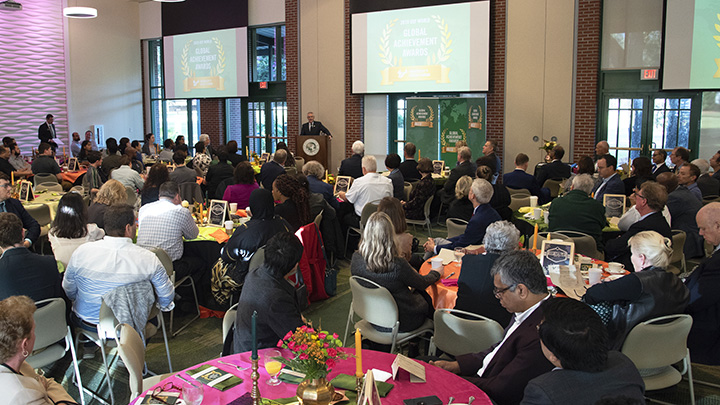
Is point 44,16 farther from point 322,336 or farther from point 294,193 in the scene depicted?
point 322,336

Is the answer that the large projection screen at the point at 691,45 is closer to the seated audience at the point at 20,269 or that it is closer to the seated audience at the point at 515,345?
the seated audience at the point at 515,345

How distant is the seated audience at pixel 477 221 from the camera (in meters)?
A: 5.16

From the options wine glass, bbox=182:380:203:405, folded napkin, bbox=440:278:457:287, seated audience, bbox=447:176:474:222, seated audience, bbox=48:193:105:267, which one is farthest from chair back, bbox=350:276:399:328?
seated audience, bbox=447:176:474:222

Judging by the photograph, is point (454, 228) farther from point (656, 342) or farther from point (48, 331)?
point (48, 331)

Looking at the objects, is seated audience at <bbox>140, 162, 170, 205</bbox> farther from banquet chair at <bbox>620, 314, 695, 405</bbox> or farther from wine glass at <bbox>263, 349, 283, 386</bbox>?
banquet chair at <bbox>620, 314, 695, 405</bbox>

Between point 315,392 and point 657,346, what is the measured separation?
203 centimetres

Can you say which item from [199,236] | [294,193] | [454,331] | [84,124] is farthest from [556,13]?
[84,124]

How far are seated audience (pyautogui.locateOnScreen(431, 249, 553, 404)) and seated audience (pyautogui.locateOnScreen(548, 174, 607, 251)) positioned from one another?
2850 mm

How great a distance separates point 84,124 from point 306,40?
275 inches

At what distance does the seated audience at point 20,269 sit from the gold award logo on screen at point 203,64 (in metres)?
12.7

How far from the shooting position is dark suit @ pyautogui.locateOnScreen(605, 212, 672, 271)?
5.01m

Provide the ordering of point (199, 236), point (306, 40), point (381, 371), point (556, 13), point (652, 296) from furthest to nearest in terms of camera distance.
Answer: point (306, 40) < point (556, 13) < point (199, 236) < point (652, 296) < point (381, 371)

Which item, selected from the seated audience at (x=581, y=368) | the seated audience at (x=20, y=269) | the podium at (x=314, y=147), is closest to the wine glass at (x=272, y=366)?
the seated audience at (x=581, y=368)

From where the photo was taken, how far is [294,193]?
589 cm
